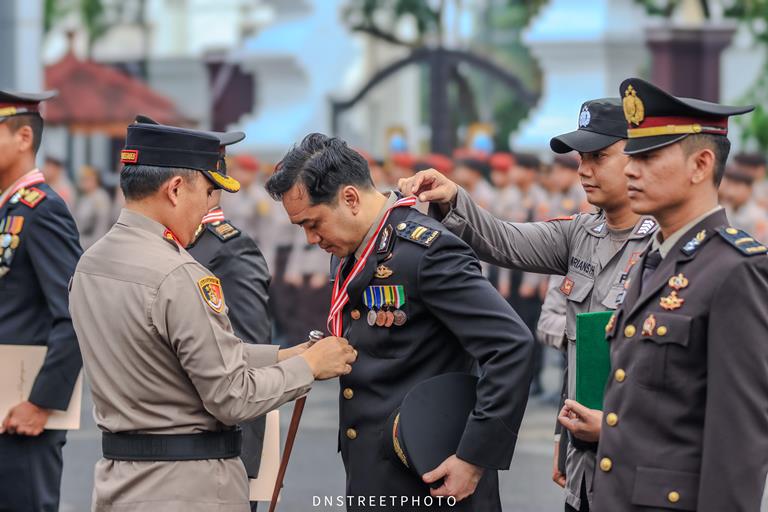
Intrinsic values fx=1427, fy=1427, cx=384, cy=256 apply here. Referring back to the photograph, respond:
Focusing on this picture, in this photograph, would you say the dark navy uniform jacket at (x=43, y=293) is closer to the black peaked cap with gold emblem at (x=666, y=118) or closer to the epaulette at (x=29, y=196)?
the epaulette at (x=29, y=196)

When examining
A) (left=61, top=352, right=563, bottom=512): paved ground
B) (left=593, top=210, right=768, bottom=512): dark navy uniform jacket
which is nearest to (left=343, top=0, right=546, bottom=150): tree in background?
(left=61, top=352, right=563, bottom=512): paved ground

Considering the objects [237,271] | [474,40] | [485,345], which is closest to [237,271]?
[237,271]

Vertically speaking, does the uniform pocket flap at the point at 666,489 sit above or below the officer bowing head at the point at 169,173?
below

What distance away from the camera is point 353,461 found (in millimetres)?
4375

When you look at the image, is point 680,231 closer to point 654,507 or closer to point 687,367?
point 687,367

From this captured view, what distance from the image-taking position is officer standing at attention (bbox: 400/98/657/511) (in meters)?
4.52

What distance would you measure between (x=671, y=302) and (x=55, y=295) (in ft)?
8.42

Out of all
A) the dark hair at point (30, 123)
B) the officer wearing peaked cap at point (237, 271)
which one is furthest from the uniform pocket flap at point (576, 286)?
the dark hair at point (30, 123)

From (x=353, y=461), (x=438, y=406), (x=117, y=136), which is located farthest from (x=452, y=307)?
(x=117, y=136)

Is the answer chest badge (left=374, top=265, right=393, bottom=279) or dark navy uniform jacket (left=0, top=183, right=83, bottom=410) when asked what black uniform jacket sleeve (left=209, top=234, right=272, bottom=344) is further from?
chest badge (left=374, top=265, right=393, bottom=279)

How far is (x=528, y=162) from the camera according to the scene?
1466cm

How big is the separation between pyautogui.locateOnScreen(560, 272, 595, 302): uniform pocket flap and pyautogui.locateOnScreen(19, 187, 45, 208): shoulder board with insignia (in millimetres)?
2037

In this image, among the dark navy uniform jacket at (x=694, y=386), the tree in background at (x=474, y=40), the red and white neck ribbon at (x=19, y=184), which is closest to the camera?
the dark navy uniform jacket at (x=694, y=386)

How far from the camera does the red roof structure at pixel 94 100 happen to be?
2122 cm
